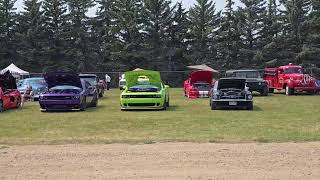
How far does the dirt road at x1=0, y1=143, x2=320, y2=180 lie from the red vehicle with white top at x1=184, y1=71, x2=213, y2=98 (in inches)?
793

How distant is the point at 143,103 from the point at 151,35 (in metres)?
46.1

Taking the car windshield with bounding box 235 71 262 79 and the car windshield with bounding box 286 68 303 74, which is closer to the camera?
the car windshield with bounding box 235 71 262 79

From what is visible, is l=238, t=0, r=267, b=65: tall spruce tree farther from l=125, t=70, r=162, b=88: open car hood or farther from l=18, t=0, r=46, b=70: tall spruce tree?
l=125, t=70, r=162, b=88: open car hood

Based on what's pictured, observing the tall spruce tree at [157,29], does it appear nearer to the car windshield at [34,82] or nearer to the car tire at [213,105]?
the car windshield at [34,82]

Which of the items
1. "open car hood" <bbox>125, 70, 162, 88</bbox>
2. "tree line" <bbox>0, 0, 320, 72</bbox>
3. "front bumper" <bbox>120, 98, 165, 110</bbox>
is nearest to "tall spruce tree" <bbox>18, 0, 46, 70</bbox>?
"tree line" <bbox>0, 0, 320, 72</bbox>

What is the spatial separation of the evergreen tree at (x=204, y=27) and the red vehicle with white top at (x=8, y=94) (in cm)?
4441

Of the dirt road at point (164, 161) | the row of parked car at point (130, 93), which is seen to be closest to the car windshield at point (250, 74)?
the row of parked car at point (130, 93)

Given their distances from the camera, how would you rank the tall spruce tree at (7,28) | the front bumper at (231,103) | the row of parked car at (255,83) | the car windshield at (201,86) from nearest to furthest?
1. the front bumper at (231,103)
2. the row of parked car at (255,83)
3. the car windshield at (201,86)
4. the tall spruce tree at (7,28)

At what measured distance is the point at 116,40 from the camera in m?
67.1

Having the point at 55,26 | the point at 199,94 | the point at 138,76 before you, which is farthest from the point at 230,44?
the point at 138,76

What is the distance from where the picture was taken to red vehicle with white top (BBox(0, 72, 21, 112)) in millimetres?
22197

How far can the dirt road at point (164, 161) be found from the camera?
26.7 feet

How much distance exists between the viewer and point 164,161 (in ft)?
30.5

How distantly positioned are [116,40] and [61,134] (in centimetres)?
5404
